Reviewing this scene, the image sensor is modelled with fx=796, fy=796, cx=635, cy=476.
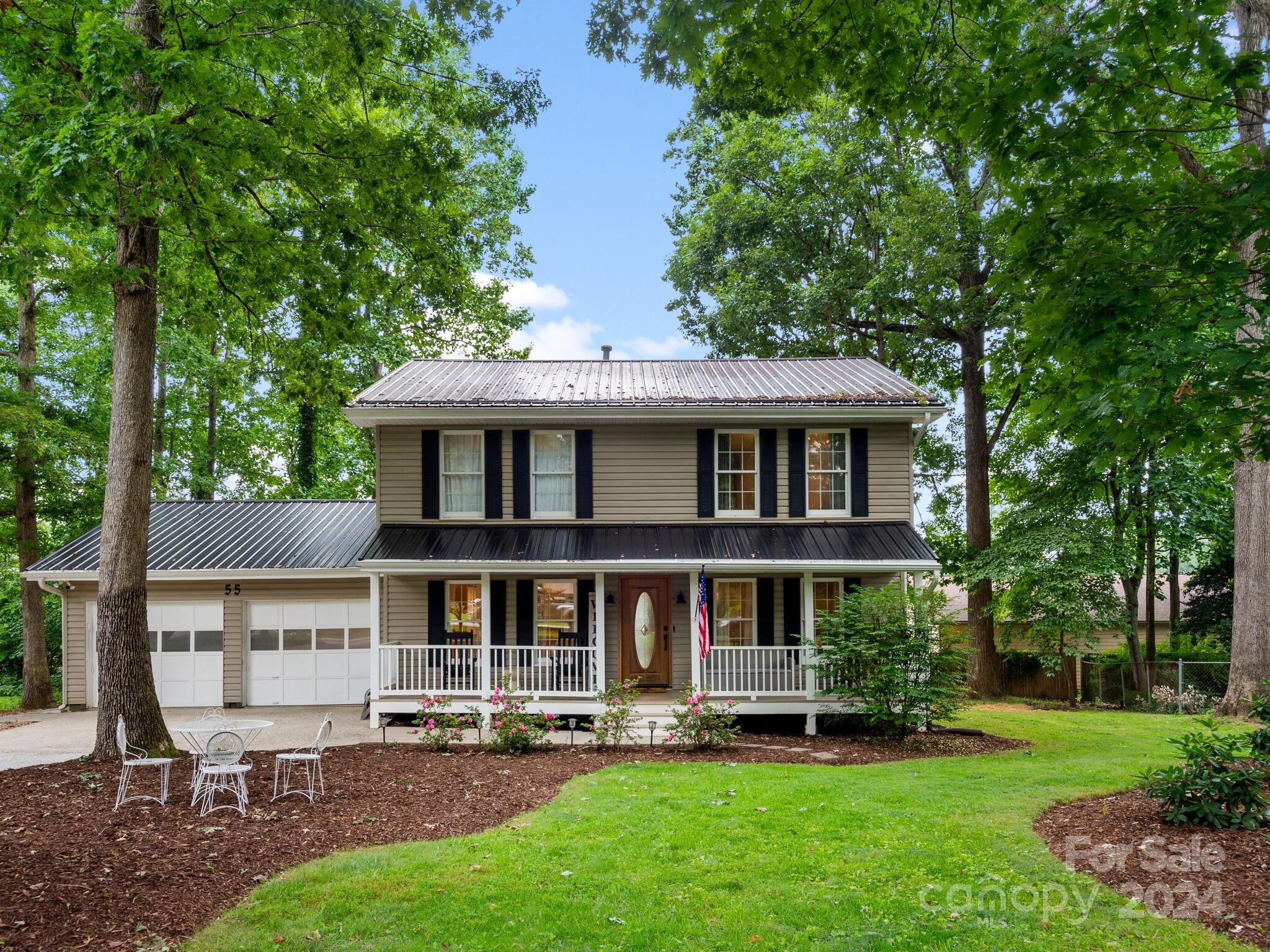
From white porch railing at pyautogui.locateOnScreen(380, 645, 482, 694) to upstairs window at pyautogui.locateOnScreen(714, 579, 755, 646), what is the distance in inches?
169

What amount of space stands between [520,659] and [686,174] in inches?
696

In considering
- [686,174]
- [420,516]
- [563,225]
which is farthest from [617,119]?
[686,174]

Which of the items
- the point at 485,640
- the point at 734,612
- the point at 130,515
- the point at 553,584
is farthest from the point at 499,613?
the point at 130,515

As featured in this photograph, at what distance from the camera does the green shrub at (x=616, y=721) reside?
11.5 meters

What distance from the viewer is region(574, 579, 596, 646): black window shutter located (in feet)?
46.9

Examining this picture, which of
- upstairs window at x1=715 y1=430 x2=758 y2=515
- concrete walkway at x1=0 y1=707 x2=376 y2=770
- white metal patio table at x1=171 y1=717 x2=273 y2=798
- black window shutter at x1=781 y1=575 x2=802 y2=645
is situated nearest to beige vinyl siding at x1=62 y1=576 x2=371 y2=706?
concrete walkway at x1=0 y1=707 x2=376 y2=770

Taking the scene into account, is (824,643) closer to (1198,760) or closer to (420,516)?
(1198,760)

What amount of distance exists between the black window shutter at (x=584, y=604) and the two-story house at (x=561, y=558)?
4 centimetres

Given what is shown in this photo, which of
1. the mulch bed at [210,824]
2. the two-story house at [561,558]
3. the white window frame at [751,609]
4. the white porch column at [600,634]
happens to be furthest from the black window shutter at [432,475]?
the white window frame at [751,609]

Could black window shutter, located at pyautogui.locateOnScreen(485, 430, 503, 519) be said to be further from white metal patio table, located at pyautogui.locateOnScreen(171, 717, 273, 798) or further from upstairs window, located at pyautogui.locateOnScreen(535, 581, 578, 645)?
white metal patio table, located at pyautogui.locateOnScreen(171, 717, 273, 798)

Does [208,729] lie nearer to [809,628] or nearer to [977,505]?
[809,628]

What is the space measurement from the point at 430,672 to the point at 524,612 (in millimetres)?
1887

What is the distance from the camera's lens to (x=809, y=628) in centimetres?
1307

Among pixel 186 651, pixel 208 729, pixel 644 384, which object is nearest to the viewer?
pixel 208 729
